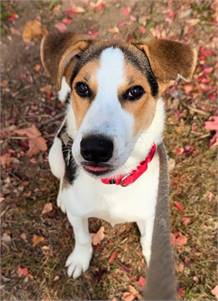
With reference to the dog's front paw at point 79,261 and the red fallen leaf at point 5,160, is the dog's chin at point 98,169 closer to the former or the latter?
the dog's front paw at point 79,261

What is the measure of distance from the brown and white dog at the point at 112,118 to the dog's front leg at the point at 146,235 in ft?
0.11

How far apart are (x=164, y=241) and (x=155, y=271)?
0.82 ft

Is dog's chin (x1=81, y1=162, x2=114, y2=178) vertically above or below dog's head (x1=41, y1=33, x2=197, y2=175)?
below

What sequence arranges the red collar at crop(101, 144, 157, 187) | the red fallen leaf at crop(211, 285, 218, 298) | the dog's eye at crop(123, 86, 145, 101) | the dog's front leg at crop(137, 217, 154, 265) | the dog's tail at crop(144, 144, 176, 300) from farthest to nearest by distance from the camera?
the red fallen leaf at crop(211, 285, 218, 298) < the dog's front leg at crop(137, 217, 154, 265) < the red collar at crop(101, 144, 157, 187) < the dog's eye at crop(123, 86, 145, 101) < the dog's tail at crop(144, 144, 176, 300)

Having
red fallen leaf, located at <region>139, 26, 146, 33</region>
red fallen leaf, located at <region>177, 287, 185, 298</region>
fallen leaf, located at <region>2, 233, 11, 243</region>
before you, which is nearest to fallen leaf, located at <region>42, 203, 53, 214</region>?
fallen leaf, located at <region>2, 233, 11, 243</region>

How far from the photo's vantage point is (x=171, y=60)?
313 cm

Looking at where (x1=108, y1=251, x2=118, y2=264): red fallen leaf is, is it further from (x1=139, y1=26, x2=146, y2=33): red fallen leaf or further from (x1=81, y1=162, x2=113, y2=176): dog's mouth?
(x1=139, y1=26, x2=146, y2=33): red fallen leaf

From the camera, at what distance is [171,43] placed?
10.4ft

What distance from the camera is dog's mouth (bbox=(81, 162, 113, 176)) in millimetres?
2886

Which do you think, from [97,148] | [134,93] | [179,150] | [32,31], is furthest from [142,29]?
[97,148]

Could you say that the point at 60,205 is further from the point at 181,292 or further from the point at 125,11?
the point at 125,11

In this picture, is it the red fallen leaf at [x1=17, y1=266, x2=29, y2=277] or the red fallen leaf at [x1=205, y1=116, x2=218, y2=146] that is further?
the red fallen leaf at [x1=205, y1=116, x2=218, y2=146]

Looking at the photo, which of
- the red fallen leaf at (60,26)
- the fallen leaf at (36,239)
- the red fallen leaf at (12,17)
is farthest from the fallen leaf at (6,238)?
the red fallen leaf at (12,17)

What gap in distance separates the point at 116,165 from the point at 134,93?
475 mm
